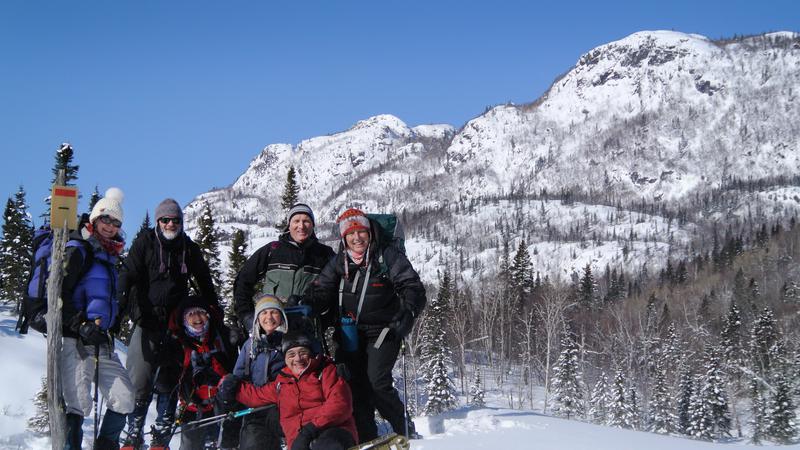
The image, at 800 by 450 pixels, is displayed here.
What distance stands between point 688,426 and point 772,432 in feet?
16.8

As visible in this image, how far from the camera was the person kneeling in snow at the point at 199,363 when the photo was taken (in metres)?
5.88

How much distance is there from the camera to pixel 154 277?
6086 mm

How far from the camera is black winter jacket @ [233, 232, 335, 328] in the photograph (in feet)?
21.3

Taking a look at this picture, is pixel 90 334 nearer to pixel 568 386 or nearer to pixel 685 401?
pixel 685 401

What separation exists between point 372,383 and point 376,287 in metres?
0.92

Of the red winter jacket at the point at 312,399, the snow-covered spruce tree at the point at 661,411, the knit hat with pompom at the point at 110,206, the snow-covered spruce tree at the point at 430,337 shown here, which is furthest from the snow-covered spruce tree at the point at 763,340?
the knit hat with pompom at the point at 110,206

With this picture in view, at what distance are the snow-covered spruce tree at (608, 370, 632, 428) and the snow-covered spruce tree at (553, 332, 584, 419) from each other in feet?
11.4

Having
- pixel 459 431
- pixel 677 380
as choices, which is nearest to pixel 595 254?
pixel 677 380

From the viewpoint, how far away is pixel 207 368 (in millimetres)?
6051

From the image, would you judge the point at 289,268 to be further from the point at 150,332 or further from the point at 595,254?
the point at 595,254

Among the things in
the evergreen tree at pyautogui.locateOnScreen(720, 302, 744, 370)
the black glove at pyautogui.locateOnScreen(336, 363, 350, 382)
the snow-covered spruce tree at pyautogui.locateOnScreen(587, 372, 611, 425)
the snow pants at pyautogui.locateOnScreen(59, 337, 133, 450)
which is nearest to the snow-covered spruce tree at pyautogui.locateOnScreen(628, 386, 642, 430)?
the snow-covered spruce tree at pyautogui.locateOnScreen(587, 372, 611, 425)

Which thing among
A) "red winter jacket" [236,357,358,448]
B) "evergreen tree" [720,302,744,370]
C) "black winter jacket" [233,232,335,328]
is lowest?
"evergreen tree" [720,302,744,370]

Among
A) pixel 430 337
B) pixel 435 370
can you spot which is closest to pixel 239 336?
pixel 435 370

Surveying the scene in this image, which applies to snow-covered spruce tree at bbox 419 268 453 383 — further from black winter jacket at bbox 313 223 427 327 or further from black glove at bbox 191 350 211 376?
black glove at bbox 191 350 211 376
